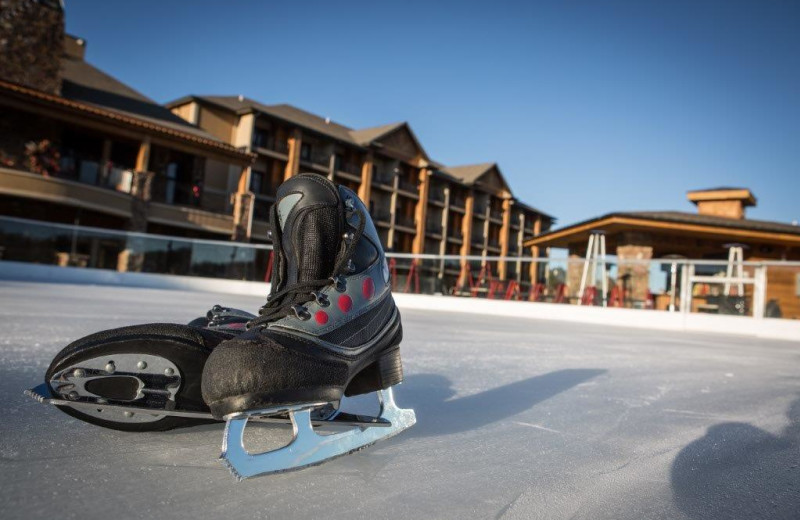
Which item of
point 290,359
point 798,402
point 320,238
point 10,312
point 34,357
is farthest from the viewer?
point 10,312

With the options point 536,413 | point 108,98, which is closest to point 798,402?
point 536,413

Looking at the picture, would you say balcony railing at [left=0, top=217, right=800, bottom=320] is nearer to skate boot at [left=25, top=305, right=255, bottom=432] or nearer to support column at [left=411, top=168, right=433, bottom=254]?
skate boot at [left=25, top=305, right=255, bottom=432]

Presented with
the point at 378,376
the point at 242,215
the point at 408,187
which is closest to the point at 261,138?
the point at 242,215

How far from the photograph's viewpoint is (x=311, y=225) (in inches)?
36.6

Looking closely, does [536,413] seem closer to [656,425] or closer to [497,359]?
[656,425]

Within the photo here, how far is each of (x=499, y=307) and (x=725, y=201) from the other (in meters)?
13.2

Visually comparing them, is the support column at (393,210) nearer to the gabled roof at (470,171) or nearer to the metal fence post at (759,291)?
the gabled roof at (470,171)

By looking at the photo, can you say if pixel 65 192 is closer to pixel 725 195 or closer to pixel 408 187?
pixel 408 187

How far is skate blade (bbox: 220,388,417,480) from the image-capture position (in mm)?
702

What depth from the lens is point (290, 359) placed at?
788 millimetres

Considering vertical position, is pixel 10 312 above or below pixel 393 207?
below

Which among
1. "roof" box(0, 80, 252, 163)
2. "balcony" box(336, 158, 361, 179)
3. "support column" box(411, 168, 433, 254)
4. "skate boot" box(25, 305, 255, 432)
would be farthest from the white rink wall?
"support column" box(411, 168, 433, 254)

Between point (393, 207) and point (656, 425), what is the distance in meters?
28.3

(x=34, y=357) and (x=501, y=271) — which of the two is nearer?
(x=34, y=357)
